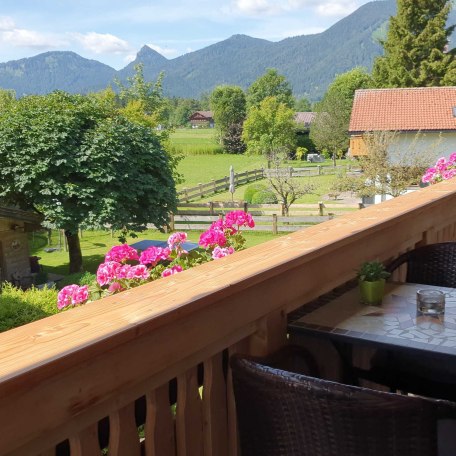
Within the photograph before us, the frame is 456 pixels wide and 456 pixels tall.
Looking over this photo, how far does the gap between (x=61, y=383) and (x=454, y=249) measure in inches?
69.5

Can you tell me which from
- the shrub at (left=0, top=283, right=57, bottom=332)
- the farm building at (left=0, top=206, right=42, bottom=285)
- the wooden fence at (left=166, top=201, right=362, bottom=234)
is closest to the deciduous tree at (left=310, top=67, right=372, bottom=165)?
the wooden fence at (left=166, top=201, right=362, bottom=234)

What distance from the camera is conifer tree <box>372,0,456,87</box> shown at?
26.7 m

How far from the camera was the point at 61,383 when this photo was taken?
92 cm

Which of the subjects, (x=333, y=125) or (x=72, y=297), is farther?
(x=333, y=125)

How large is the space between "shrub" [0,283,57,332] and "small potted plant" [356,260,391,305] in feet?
18.3

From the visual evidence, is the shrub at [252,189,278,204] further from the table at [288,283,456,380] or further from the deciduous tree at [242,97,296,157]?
the table at [288,283,456,380]

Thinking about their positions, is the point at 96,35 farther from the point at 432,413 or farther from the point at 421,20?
the point at 432,413

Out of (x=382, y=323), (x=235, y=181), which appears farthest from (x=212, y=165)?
(x=382, y=323)

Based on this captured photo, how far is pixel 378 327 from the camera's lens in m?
1.68

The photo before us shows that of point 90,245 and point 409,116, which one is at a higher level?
point 409,116

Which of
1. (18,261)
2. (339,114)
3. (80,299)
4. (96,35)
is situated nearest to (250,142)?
(339,114)

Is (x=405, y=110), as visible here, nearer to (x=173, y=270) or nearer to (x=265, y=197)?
(x=265, y=197)

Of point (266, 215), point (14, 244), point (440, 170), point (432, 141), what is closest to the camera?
point (440, 170)

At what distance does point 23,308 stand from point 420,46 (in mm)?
24525
